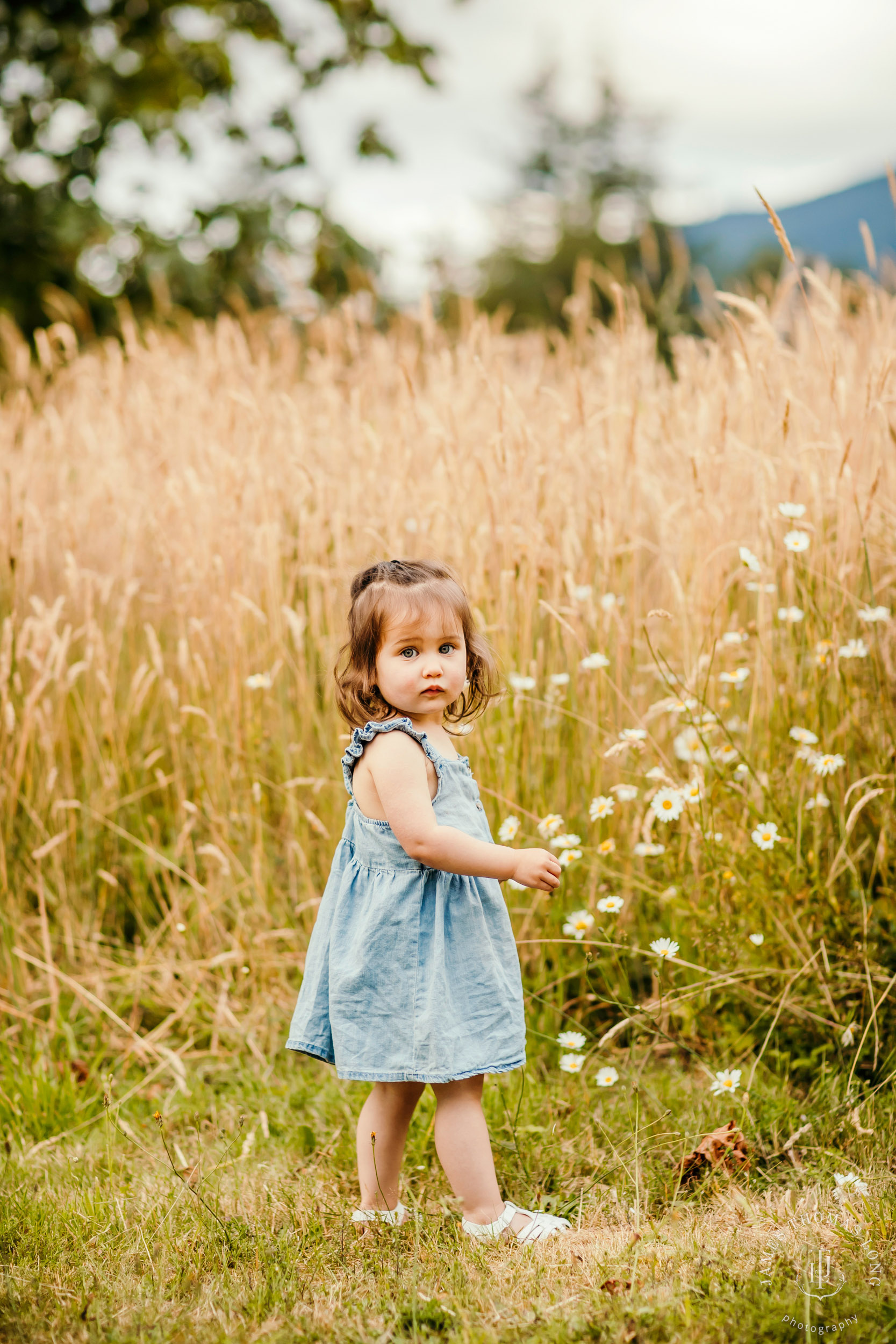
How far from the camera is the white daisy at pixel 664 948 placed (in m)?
1.99

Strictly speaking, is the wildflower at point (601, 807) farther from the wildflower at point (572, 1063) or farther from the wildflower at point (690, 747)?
the wildflower at point (572, 1063)

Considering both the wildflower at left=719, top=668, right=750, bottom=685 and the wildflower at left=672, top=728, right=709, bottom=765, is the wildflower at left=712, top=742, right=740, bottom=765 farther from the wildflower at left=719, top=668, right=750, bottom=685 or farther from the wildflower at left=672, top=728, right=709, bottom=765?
the wildflower at left=719, top=668, right=750, bottom=685

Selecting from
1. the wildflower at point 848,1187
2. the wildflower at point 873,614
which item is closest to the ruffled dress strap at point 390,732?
the wildflower at point 848,1187

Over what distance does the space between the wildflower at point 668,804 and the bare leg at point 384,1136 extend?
0.72 m

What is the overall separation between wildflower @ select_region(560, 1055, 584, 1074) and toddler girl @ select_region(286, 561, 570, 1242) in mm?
352

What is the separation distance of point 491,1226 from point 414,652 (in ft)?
3.17

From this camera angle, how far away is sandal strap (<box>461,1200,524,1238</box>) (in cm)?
173

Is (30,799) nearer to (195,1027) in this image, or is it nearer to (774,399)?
(195,1027)

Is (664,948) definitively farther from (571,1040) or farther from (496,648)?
(496,648)

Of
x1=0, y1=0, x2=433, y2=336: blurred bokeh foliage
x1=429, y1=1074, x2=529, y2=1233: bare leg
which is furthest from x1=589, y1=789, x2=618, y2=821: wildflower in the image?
x1=0, y1=0, x2=433, y2=336: blurred bokeh foliage

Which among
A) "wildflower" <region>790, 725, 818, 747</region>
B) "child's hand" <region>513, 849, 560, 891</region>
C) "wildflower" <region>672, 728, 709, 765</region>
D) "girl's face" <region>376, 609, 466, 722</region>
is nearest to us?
"child's hand" <region>513, 849, 560, 891</region>

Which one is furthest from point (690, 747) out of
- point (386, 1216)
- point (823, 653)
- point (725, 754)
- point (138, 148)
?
point (138, 148)

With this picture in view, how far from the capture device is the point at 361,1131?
184cm

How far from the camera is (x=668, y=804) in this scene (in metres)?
2.19
